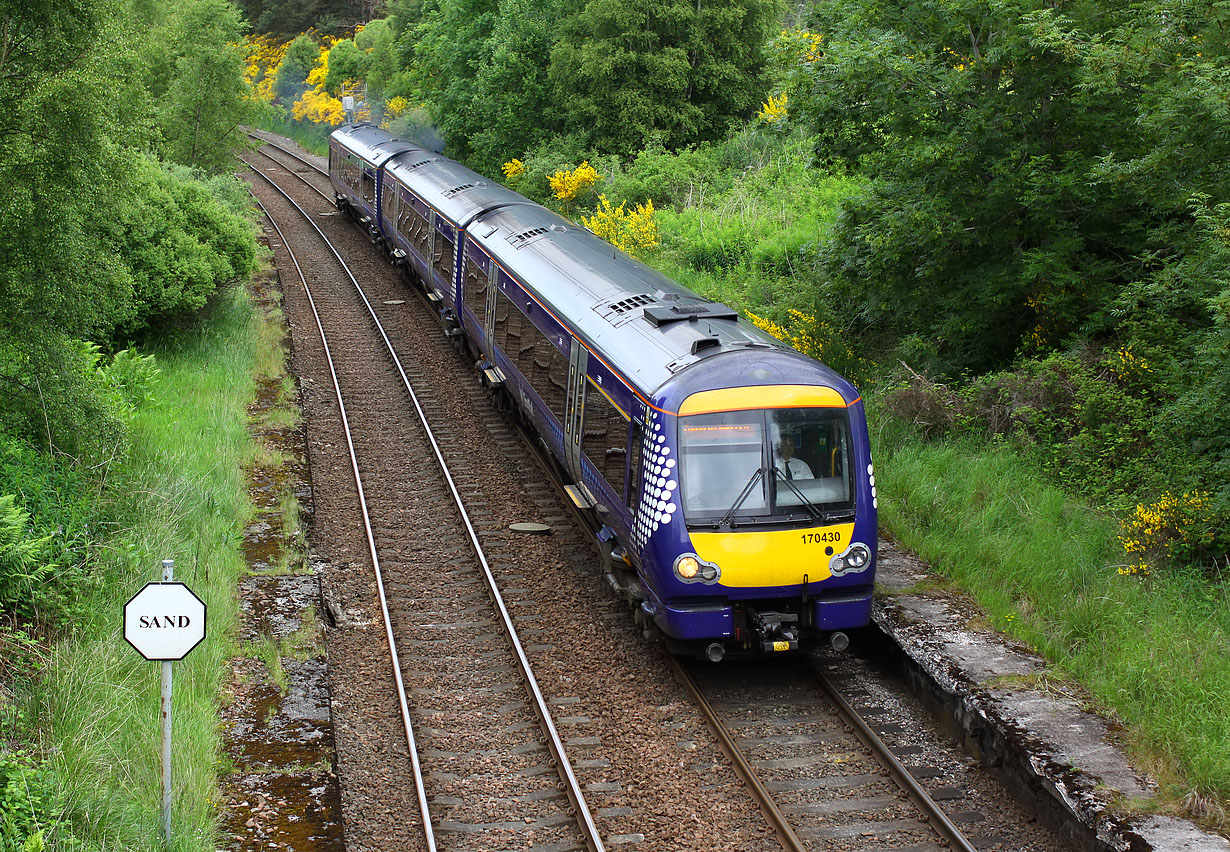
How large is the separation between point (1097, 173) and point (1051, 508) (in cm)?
364

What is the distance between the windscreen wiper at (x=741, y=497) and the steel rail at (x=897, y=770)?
193 cm

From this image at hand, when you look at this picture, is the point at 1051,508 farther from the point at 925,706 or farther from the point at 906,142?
the point at 906,142

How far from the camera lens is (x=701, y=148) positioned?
30156 mm

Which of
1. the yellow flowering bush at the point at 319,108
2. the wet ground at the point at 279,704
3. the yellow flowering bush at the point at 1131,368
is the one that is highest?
the yellow flowering bush at the point at 319,108

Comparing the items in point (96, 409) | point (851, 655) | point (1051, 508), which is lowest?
point (851, 655)

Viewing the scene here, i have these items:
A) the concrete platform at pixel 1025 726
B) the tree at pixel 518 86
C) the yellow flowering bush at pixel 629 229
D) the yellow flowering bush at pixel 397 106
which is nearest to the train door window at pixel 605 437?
the concrete platform at pixel 1025 726

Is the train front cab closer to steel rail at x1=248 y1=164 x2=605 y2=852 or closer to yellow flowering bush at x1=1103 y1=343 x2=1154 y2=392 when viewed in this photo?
steel rail at x1=248 y1=164 x2=605 y2=852

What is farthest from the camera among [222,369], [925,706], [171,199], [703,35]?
[703,35]

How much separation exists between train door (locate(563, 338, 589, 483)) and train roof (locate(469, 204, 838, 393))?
0.85 feet

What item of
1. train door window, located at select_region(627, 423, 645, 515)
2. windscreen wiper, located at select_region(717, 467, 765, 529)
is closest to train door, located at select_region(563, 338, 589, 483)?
train door window, located at select_region(627, 423, 645, 515)

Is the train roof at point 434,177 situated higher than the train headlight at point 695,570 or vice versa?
the train roof at point 434,177

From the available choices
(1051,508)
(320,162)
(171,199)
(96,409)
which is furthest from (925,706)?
(320,162)

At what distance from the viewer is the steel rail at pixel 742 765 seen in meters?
7.39

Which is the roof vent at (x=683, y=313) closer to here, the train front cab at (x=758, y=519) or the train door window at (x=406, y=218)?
the train front cab at (x=758, y=519)
